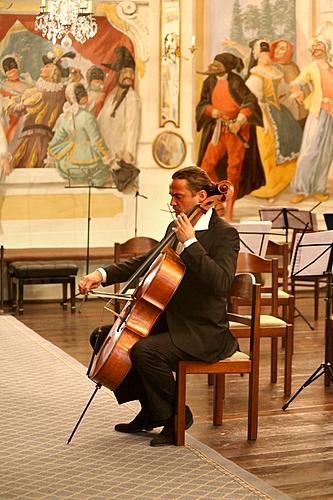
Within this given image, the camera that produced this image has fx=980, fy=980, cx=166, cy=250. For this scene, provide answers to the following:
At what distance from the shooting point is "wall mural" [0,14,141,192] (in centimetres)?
1264

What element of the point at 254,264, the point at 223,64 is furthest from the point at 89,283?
the point at 223,64

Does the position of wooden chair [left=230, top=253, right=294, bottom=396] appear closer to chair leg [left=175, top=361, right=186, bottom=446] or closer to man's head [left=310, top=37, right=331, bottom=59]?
chair leg [left=175, top=361, right=186, bottom=446]

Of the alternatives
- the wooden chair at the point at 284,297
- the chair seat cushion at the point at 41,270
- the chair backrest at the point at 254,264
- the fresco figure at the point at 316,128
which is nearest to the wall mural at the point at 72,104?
the chair seat cushion at the point at 41,270

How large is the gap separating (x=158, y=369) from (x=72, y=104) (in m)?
7.88

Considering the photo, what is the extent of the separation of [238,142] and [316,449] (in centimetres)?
837

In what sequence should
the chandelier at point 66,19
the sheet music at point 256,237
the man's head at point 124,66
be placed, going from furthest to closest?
1. the man's head at point 124,66
2. the chandelier at point 66,19
3. the sheet music at point 256,237

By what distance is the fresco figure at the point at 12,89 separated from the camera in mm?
12609

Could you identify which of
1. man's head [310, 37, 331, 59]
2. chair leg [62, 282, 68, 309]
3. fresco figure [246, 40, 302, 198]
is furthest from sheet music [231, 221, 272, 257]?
man's head [310, 37, 331, 59]

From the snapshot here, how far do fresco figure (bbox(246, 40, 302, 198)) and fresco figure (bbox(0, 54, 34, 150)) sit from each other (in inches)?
125

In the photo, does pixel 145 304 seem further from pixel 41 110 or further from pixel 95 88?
pixel 95 88

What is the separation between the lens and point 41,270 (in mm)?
11711

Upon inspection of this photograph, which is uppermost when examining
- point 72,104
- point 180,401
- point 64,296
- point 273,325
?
point 72,104

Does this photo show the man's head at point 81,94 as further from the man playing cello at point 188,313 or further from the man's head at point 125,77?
the man playing cello at point 188,313

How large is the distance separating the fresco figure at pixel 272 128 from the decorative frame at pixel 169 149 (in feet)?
3.85
